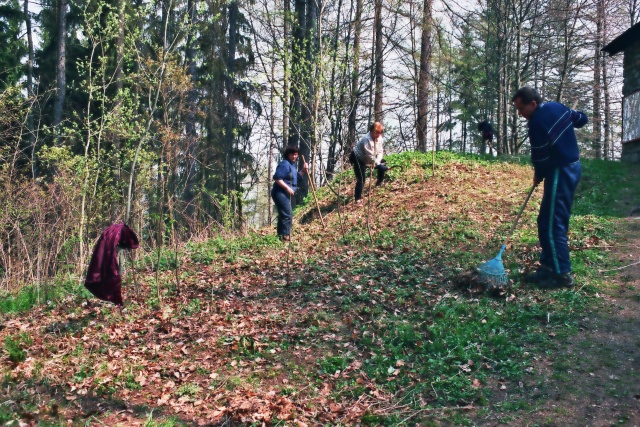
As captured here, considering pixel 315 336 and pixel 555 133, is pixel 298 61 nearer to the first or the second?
pixel 555 133

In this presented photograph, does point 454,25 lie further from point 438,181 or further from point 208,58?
point 208,58

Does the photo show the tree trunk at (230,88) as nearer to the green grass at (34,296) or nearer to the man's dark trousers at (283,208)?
the man's dark trousers at (283,208)

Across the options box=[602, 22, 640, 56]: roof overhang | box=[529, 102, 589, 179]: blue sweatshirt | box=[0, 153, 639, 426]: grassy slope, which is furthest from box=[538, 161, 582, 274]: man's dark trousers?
box=[602, 22, 640, 56]: roof overhang

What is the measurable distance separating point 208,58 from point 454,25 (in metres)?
9.57

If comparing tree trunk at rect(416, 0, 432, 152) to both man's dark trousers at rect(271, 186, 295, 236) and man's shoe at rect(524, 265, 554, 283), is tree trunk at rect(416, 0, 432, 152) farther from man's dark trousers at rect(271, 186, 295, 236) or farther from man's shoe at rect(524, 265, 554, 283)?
man's shoe at rect(524, 265, 554, 283)

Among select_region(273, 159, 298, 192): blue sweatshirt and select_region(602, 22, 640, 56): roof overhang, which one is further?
select_region(602, 22, 640, 56): roof overhang

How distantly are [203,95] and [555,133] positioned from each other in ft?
57.8

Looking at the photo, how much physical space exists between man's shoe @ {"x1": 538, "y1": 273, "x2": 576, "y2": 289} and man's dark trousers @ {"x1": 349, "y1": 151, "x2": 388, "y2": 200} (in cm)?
566

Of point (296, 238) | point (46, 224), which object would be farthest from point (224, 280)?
point (46, 224)

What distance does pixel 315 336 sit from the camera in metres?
5.63

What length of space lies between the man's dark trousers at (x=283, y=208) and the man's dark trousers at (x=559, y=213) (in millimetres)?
4877

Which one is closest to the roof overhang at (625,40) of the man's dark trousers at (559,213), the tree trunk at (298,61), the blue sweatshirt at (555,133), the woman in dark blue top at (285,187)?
the tree trunk at (298,61)

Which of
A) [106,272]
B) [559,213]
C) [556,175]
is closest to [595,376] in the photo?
[559,213]

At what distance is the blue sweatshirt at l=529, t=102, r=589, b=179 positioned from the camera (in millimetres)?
5887
